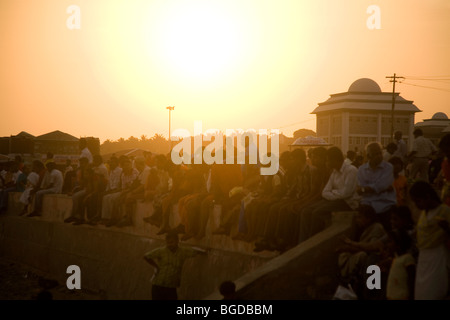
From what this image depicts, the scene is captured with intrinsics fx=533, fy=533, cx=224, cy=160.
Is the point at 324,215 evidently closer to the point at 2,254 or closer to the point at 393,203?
the point at 393,203

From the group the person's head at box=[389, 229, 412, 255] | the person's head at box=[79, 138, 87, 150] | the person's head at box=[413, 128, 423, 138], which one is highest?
the person's head at box=[413, 128, 423, 138]

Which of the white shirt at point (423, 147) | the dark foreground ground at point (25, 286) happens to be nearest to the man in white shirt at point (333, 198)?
the white shirt at point (423, 147)

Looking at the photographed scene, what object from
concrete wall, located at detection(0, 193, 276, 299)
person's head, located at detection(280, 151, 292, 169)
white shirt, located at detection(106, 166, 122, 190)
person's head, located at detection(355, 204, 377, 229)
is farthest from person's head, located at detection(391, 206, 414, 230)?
white shirt, located at detection(106, 166, 122, 190)

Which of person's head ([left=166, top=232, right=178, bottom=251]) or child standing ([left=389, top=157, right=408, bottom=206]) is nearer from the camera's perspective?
child standing ([left=389, top=157, right=408, bottom=206])

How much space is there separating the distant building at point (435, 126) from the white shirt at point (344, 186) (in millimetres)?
45111

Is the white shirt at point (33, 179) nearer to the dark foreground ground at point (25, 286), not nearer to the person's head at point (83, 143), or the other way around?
the person's head at point (83, 143)

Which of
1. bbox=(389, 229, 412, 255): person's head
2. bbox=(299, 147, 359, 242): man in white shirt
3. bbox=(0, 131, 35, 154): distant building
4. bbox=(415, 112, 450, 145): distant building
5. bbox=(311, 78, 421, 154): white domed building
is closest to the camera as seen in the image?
bbox=(389, 229, 412, 255): person's head

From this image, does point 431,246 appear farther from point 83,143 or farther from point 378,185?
point 83,143

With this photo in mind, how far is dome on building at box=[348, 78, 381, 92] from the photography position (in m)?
61.5

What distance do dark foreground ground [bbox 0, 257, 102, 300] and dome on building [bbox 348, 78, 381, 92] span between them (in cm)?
4903

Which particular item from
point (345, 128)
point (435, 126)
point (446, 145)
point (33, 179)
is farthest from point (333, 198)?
point (435, 126)

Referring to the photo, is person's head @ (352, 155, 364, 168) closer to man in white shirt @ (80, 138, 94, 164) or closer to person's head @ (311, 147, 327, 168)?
person's head @ (311, 147, 327, 168)

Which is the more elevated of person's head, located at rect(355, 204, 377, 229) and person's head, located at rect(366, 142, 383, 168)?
person's head, located at rect(366, 142, 383, 168)
